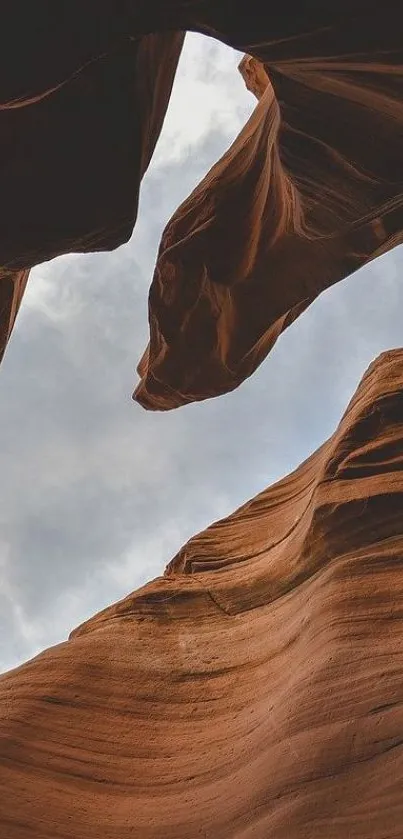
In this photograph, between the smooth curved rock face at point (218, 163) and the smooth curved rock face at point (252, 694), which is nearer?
the smooth curved rock face at point (252, 694)

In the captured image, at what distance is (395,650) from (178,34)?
5169mm

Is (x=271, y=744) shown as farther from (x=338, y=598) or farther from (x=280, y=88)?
(x=280, y=88)

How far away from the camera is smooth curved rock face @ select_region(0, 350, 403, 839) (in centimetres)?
463

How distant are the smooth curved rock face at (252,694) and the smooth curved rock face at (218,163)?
1742mm

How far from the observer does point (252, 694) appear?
583 centimetres

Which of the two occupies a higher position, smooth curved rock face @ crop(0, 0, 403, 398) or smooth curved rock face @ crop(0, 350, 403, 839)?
smooth curved rock face @ crop(0, 0, 403, 398)

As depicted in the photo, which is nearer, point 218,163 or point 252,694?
point 252,694

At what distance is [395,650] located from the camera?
499cm

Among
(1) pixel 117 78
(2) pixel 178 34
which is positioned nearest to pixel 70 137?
(1) pixel 117 78

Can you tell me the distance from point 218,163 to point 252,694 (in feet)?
20.2

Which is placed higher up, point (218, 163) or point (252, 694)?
point (218, 163)

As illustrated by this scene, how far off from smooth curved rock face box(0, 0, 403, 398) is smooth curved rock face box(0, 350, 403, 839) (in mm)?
1742

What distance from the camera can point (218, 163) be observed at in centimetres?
990

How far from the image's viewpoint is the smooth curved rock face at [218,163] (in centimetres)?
487
